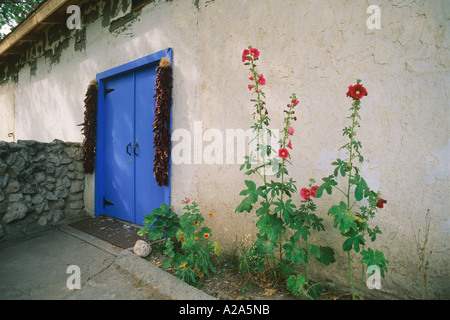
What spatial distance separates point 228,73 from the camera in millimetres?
2848

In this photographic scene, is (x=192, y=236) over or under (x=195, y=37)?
under

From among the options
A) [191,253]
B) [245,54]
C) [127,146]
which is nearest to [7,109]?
[127,146]

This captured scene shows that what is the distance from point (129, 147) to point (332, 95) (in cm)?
313

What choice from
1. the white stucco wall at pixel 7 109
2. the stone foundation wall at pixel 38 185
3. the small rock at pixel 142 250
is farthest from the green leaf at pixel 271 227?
the white stucco wall at pixel 7 109

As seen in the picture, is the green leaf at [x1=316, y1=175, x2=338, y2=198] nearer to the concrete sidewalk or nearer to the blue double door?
the concrete sidewalk

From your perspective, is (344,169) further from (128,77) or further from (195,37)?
(128,77)

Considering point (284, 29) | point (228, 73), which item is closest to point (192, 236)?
point (228, 73)

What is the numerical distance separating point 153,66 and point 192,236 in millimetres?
2620

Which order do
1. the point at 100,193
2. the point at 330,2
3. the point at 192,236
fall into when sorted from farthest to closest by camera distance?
the point at 100,193, the point at 192,236, the point at 330,2

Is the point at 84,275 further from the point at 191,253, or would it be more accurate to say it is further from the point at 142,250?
the point at 191,253

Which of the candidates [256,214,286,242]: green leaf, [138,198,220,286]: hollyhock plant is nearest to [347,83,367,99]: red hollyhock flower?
[256,214,286,242]: green leaf

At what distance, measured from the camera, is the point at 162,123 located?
3303 millimetres

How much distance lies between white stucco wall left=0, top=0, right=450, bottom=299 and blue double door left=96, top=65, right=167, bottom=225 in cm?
54

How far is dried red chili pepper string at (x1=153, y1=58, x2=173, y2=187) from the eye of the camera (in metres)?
3.26
